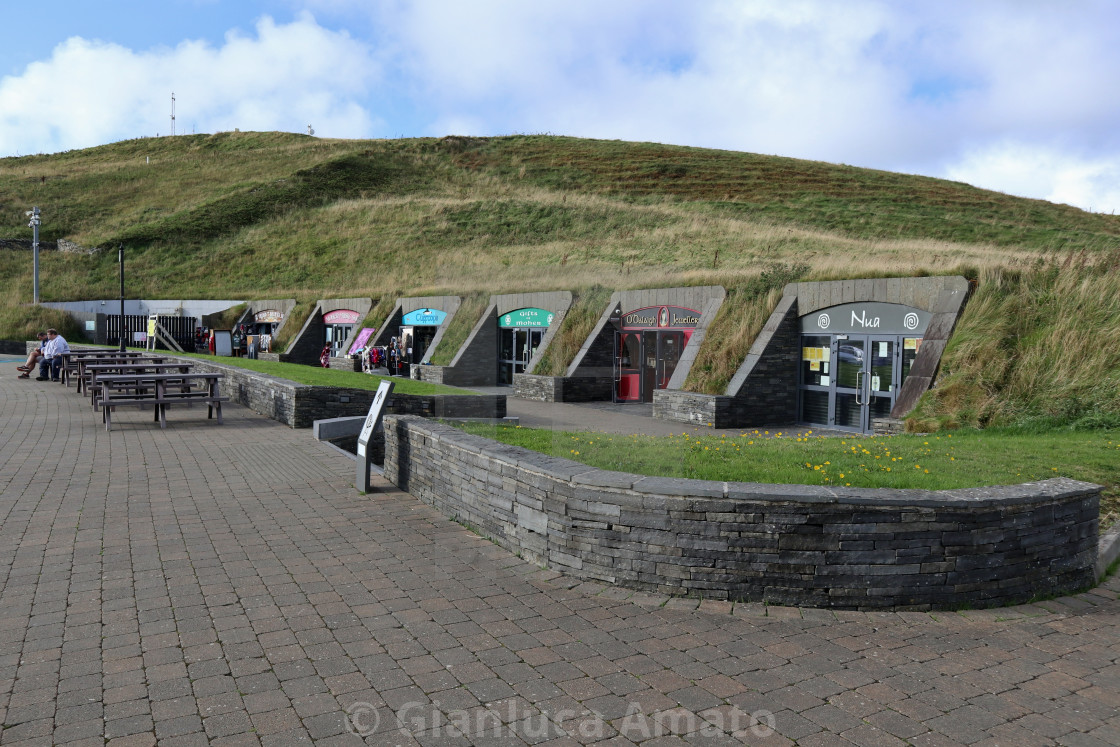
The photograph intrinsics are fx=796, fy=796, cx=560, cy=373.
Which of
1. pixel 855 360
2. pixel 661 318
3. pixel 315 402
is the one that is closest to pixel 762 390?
pixel 855 360

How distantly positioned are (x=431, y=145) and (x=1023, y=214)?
54516 mm

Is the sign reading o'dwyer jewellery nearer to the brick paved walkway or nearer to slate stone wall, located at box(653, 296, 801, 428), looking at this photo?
slate stone wall, located at box(653, 296, 801, 428)

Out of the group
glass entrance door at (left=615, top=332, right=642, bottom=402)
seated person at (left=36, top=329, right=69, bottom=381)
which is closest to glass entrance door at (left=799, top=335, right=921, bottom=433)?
glass entrance door at (left=615, top=332, right=642, bottom=402)

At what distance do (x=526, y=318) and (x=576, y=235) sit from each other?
85.0ft

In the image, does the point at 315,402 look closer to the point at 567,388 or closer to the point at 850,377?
the point at 567,388

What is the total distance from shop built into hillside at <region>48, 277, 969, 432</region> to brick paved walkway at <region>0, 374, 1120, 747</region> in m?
8.78

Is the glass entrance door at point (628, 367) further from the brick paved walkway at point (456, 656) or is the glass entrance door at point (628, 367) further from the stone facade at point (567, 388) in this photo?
the brick paved walkway at point (456, 656)

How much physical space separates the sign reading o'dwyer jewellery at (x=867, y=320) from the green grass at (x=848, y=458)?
13.8 ft

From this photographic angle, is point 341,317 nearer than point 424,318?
Result: No

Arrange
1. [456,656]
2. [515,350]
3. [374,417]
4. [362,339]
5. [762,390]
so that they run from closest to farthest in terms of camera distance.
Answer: [456,656]
[374,417]
[762,390]
[515,350]
[362,339]

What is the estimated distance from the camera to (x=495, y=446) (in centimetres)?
670

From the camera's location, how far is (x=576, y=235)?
161ft

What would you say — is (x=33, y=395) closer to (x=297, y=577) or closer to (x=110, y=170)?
(x=297, y=577)

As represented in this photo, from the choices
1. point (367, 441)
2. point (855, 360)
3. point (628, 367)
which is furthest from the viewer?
point (628, 367)
